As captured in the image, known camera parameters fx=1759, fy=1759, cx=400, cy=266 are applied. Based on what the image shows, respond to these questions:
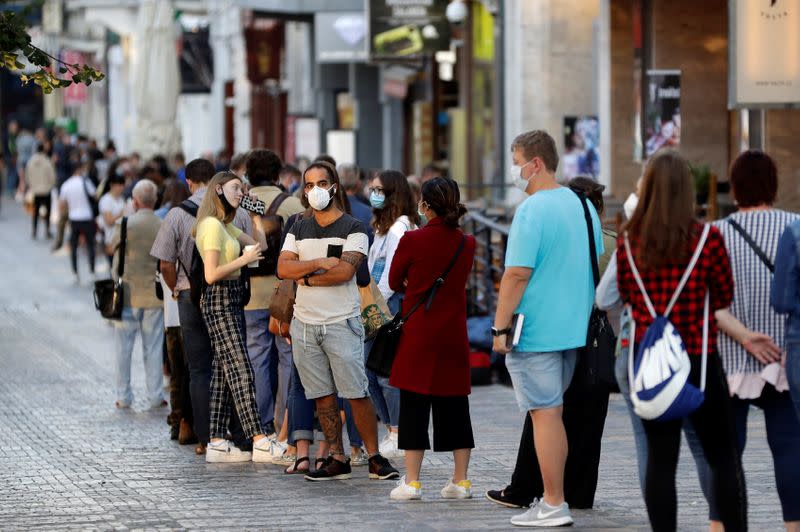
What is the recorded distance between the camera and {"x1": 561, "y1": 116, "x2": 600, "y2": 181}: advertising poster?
865 inches

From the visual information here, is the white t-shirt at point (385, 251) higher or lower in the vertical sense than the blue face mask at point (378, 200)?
lower

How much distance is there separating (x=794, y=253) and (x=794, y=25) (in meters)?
7.36

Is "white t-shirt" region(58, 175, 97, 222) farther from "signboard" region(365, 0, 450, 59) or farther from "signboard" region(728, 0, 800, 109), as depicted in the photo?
"signboard" region(728, 0, 800, 109)

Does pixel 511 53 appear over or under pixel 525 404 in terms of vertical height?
over

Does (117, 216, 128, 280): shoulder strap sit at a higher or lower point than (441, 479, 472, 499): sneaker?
higher

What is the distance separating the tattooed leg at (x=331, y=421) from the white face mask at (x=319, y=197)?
3.64 ft

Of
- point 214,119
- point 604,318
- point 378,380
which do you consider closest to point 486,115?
point 378,380

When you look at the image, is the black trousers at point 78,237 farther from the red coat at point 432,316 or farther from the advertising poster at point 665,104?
the red coat at point 432,316

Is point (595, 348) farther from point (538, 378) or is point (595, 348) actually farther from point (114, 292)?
point (114, 292)

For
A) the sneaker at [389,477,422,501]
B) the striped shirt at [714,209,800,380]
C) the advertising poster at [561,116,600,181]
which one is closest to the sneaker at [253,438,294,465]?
the sneaker at [389,477,422,501]

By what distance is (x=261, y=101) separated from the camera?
45.2 metres

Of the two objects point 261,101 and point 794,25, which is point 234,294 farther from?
point 261,101

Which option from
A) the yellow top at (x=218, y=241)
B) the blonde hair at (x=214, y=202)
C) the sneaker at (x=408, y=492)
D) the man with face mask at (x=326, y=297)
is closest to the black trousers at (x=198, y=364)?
the yellow top at (x=218, y=241)

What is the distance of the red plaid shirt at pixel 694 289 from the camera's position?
23.4ft
